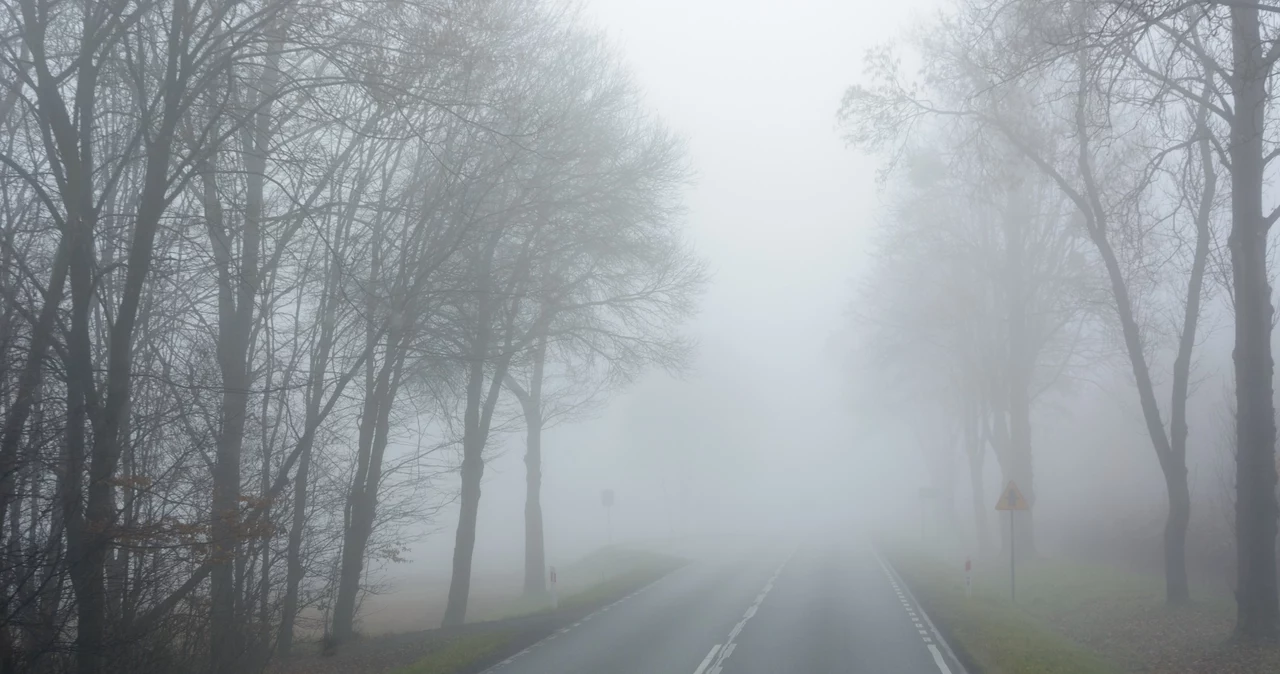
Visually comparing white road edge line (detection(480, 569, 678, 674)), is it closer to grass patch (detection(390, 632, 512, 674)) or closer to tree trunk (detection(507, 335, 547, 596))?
grass patch (detection(390, 632, 512, 674))

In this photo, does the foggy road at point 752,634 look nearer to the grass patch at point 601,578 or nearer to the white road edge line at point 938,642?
the white road edge line at point 938,642

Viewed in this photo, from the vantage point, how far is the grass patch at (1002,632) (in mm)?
12711

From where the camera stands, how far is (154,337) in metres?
12.0

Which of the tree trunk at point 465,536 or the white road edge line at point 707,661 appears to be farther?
the tree trunk at point 465,536

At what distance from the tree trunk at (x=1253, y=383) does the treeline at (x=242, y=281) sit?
9569mm

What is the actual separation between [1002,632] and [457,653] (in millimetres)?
8625

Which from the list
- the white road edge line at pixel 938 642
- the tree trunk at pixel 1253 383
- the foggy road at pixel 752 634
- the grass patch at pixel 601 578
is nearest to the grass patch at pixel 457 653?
the foggy road at pixel 752 634

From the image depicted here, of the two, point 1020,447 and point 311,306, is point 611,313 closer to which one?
point 311,306

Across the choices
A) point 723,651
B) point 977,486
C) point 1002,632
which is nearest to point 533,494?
point 723,651

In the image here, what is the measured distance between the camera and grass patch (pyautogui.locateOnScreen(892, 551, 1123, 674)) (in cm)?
1271

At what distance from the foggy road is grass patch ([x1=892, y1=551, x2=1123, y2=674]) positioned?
Result: 474mm

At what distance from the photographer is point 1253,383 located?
13.0m

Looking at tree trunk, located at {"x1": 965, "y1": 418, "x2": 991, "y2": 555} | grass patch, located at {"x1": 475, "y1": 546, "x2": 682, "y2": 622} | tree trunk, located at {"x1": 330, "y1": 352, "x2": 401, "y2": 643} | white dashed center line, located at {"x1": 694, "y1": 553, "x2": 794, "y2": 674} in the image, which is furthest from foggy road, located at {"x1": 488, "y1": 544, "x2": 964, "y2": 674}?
tree trunk, located at {"x1": 965, "y1": 418, "x2": 991, "y2": 555}

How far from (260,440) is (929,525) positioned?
2296 inches
